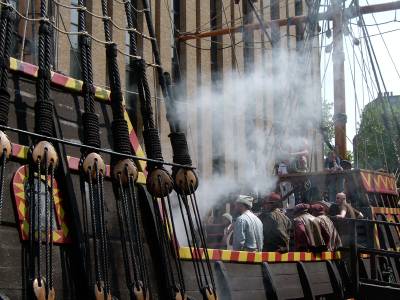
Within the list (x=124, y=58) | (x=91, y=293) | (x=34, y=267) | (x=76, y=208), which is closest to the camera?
(x=34, y=267)

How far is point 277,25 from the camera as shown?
23.7 meters

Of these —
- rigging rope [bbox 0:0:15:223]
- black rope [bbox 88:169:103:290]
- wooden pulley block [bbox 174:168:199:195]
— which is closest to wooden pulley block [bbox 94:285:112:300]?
black rope [bbox 88:169:103:290]

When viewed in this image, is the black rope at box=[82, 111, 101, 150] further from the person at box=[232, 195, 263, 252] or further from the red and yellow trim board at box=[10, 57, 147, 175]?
the person at box=[232, 195, 263, 252]

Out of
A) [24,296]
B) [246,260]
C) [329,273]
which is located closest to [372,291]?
[329,273]

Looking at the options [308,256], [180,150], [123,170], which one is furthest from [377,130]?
[123,170]

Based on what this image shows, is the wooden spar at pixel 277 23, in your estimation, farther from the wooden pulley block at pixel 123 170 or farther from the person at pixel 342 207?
the wooden pulley block at pixel 123 170

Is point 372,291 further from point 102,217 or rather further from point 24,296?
point 24,296

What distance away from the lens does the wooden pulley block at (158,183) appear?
457 centimetres

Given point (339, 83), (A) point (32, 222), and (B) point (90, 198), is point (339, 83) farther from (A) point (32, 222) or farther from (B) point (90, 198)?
(A) point (32, 222)

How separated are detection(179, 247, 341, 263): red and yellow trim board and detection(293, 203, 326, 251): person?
0.18 m

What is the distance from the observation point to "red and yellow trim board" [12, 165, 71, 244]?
3.78m

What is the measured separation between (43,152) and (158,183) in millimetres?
1084

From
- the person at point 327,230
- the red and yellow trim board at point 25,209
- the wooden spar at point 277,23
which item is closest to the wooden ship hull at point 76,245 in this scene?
the red and yellow trim board at point 25,209

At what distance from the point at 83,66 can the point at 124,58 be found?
1669 cm
